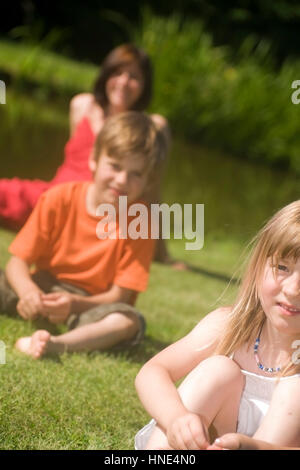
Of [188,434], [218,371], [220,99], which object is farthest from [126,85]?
[220,99]

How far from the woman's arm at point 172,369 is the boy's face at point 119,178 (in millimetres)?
863

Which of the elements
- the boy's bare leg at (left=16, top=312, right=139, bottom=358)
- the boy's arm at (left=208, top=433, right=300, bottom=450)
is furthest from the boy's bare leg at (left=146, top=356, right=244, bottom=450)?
the boy's bare leg at (left=16, top=312, right=139, bottom=358)

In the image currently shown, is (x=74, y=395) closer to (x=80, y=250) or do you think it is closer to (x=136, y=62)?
(x=80, y=250)

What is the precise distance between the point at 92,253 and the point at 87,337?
12.0 inches

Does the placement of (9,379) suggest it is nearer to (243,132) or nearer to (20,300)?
(20,300)

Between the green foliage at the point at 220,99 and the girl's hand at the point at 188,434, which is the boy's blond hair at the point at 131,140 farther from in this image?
the green foliage at the point at 220,99

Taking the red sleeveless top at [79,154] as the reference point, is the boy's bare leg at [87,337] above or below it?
below

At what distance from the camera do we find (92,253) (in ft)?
8.25

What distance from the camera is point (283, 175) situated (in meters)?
8.98

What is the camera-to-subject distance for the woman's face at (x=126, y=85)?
154 inches

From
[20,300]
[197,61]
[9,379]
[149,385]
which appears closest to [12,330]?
[20,300]

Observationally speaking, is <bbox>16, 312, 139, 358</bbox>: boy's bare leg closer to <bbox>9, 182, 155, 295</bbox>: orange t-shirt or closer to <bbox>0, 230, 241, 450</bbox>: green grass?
<bbox>0, 230, 241, 450</bbox>: green grass

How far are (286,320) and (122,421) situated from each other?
543 mm

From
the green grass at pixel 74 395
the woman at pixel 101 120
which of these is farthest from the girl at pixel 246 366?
the woman at pixel 101 120
